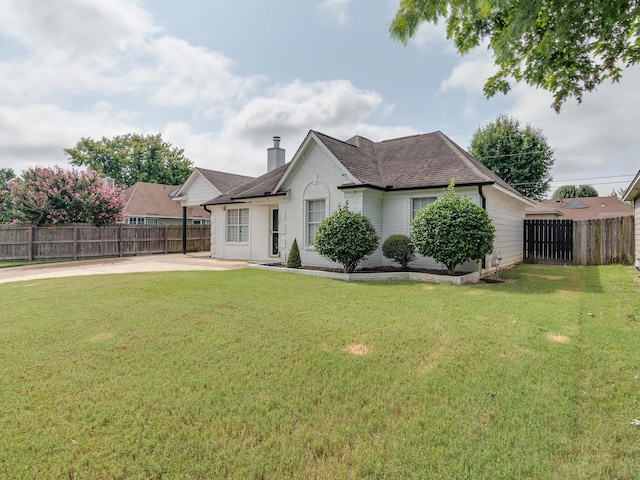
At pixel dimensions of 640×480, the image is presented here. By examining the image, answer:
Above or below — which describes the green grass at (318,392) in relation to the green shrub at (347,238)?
below

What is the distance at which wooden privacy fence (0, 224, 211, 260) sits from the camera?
16.6 meters

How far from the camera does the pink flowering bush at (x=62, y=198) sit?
16.6 m

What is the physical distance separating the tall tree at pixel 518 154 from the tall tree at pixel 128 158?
34468mm

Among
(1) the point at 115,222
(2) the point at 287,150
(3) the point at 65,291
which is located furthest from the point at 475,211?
(1) the point at 115,222

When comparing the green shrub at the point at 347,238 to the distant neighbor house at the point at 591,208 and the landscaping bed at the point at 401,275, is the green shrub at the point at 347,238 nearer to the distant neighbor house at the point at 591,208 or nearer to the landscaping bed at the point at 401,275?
the landscaping bed at the point at 401,275

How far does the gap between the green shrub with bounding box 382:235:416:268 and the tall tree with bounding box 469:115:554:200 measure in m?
19.7

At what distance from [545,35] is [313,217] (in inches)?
402

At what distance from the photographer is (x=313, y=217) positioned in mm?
13453

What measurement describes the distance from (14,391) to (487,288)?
9.20 meters

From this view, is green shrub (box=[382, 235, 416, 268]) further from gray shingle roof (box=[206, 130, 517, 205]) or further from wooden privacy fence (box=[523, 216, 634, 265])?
wooden privacy fence (box=[523, 216, 634, 265])

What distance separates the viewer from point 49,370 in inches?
148

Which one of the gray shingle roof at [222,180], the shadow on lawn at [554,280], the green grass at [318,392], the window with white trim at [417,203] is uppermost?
the gray shingle roof at [222,180]

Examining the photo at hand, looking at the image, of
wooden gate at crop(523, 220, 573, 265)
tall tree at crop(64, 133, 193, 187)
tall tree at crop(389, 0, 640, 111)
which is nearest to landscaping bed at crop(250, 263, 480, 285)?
tall tree at crop(389, 0, 640, 111)

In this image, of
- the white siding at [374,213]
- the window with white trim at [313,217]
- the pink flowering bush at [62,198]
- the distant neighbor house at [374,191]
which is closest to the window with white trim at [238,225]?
the distant neighbor house at [374,191]
